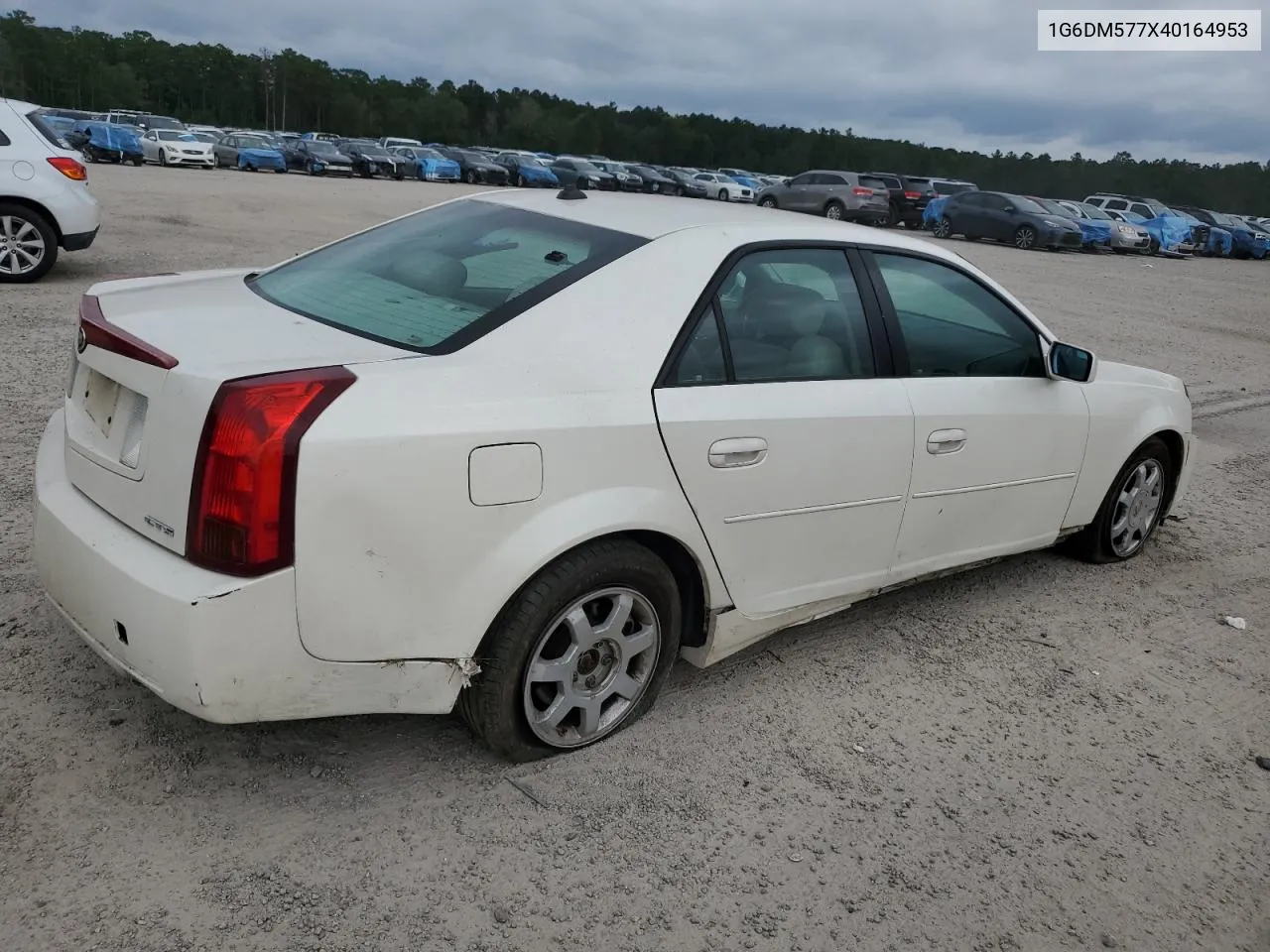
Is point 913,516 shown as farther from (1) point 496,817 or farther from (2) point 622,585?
(1) point 496,817

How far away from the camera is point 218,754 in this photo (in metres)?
2.92

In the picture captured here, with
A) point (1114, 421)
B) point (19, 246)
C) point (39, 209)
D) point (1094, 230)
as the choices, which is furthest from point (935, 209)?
point (1114, 421)

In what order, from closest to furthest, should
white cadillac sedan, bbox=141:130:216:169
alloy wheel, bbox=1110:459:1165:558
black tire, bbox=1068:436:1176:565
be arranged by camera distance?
1. black tire, bbox=1068:436:1176:565
2. alloy wheel, bbox=1110:459:1165:558
3. white cadillac sedan, bbox=141:130:216:169

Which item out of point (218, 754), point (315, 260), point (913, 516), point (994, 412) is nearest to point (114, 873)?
point (218, 754)

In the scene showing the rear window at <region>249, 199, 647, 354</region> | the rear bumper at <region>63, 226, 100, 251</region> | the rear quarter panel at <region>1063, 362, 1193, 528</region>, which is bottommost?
the rear bumper at <region>63, 226, 100, 251</region>

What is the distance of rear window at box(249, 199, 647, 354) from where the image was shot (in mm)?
2896

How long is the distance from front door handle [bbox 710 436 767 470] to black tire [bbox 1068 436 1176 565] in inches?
97.7

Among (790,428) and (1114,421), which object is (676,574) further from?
(1114,421)

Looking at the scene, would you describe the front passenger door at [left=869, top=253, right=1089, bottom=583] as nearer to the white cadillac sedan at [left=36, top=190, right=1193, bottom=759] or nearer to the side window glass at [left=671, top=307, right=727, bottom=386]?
the white cadillac sedan at [left=36, top=190, right=1193, bottom=759]

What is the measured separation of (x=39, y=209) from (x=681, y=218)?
810cm

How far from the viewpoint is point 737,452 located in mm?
3076

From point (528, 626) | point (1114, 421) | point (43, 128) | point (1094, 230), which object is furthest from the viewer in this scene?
point (1094, 230)

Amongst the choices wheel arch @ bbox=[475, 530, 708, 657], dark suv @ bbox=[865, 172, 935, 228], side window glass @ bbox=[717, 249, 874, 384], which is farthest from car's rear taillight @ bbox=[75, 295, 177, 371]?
dark suv @ bbox=[865, 172, 935, 228]

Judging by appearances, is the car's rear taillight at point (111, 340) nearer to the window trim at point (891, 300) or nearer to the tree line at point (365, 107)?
the window trim at point (891, 300)
